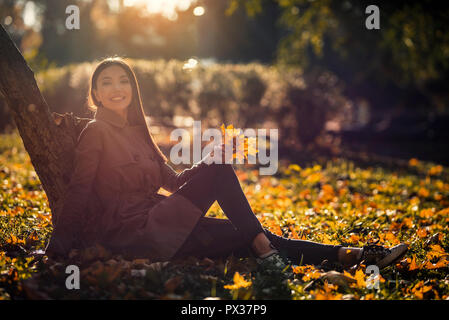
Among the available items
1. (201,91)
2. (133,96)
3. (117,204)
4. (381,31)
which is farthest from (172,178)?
(381,31)

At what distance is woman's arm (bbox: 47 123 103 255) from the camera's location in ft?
8.40

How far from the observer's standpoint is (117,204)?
284cm

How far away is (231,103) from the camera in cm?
1217

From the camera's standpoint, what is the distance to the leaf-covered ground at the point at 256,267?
8.10ft

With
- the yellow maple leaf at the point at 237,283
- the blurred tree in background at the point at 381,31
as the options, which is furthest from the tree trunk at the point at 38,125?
the blurred tree in background at the point at 381,31

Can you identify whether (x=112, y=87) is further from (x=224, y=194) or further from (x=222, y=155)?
(x=224, y=194)

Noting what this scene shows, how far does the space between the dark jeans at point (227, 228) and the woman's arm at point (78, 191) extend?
58 cm

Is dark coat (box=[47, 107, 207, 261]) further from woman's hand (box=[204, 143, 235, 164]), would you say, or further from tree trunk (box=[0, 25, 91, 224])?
tree trunk (box=[0, 25, 91, 224])

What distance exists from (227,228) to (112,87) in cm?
127

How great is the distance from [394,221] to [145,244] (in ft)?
9.15

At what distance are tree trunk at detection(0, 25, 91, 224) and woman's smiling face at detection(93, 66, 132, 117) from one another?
14.4 inches

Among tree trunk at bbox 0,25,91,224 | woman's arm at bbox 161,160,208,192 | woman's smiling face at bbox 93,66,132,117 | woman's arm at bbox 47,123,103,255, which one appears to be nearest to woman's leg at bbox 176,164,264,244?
woman's arm at bbox 161,160,208,192

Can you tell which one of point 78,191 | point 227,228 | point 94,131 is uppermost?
point 94,131

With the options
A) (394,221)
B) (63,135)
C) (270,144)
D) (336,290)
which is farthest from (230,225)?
(270,144)
